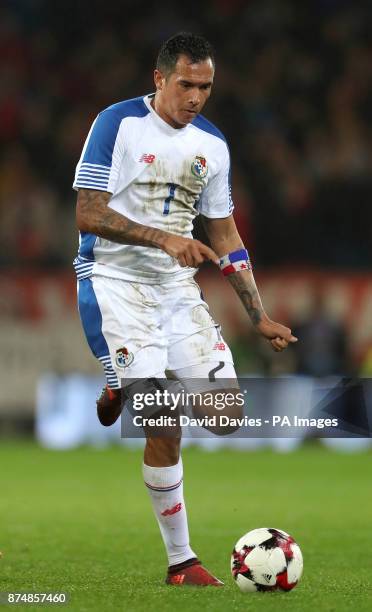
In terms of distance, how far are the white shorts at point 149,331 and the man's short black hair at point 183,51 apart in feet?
3.31

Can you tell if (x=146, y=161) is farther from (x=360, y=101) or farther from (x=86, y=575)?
(x=360, y=101)

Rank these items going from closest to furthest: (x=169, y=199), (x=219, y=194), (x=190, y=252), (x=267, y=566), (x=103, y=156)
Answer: (x=190, y=252) → (x=267, y=566) → (x=103, y=156) → (x=169, y=199) → (x=219, y=194)

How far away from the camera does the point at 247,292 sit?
6230 mm

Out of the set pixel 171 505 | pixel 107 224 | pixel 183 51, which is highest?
pixel 183 51

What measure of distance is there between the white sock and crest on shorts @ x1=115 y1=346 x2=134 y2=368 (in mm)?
490

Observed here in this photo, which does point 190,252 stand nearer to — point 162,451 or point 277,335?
point 277,335

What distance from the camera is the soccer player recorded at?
228 inches

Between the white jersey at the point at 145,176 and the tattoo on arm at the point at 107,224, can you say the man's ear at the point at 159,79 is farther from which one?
the tattoo on arm at the point at 107,224

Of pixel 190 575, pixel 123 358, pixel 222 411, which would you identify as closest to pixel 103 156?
pixel 123 358

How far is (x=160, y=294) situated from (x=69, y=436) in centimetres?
963

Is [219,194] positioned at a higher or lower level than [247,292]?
higher

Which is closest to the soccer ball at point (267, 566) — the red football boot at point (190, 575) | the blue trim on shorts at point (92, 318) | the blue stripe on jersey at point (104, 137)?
the red football boot at point (190, 575)

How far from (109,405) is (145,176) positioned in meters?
1.07

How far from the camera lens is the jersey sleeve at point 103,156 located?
5746 millimetres
